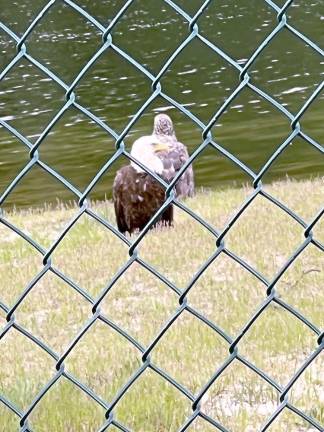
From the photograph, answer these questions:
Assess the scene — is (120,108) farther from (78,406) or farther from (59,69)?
(78,406)

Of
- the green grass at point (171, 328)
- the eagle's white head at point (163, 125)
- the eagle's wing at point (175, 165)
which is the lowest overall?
the green grass at point (171, 328)

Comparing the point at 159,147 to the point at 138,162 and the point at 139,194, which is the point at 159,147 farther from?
the point at 138,162

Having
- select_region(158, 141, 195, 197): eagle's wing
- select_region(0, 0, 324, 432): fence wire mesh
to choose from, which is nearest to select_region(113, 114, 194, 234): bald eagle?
select_region(158, 141, 195, 197): eagle's wing

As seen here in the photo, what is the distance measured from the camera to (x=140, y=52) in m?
24.5

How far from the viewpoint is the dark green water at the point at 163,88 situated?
602 inches

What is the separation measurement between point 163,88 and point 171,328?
16.9 metres

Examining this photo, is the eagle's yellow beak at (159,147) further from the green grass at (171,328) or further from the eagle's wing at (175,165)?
the green grass at (171,328)

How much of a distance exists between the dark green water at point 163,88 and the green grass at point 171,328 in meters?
6.30

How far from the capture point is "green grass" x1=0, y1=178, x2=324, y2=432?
151 inches

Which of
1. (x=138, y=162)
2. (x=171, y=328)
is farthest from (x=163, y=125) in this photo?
(x=138, y=162)

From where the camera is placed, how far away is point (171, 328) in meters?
4.93

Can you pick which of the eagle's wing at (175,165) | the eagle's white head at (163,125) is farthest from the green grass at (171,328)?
the eagle's white head at (163,125)

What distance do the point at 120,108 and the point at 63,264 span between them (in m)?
13.2

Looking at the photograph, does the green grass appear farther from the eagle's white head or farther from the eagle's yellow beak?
the eagle's white head
